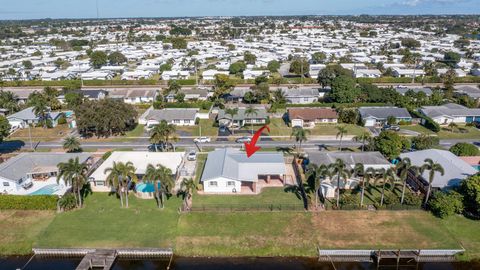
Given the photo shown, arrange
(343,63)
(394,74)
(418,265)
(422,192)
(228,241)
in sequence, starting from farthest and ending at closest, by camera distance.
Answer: (343,63) < (394,74) < (422,192) < (228,241) < (418,265)

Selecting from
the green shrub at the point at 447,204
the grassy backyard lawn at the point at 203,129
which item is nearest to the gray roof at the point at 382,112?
the grassy backyard lawn at the point at 203,129

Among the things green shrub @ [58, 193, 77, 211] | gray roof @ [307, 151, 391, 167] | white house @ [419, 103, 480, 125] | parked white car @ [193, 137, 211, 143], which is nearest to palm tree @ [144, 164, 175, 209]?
green shrub @ [58, 193, 77, 211]

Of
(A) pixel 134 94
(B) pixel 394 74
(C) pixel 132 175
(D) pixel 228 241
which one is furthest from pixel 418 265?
(B) pixel 394 74

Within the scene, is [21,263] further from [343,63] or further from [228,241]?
[343,63]

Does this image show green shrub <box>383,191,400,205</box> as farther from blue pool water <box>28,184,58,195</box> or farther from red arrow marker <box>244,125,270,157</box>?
blue pool water <box>28,184,58,195</box>

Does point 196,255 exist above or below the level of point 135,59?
below

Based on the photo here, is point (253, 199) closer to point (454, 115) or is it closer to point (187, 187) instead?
point (187, 187)

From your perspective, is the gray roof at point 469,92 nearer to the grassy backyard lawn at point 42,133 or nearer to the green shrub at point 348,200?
the green shrub at point 348,200
